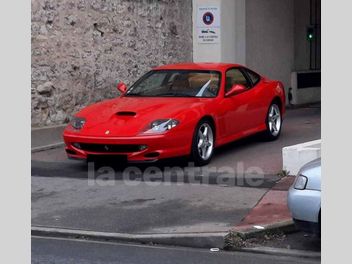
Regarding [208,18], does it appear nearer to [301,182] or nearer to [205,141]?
[205,141]

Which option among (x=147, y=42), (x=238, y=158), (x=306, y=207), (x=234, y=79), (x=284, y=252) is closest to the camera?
(x=306, y=207)

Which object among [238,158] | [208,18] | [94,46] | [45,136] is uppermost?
[208,18]

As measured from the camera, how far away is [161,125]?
9969mm

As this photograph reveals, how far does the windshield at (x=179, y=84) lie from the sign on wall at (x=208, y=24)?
4828mm

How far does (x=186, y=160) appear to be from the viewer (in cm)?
1042

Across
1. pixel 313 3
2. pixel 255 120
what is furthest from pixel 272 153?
pixel 313 3

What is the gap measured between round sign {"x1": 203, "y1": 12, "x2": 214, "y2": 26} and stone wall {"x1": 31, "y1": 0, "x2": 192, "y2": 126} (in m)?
0.42

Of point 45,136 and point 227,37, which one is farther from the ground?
point 227,37

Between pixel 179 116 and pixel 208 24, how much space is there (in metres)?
6.83

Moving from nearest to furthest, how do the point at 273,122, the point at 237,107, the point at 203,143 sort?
the point at 203,143 < the point at 237,107 < the point at 273,122

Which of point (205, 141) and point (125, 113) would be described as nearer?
point (125, 113)

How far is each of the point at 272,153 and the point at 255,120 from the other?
70 cm

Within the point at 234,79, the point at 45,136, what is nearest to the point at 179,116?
the point at 234,79

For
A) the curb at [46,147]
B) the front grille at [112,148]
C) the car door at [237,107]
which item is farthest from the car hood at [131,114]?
the curb at [46,147]
